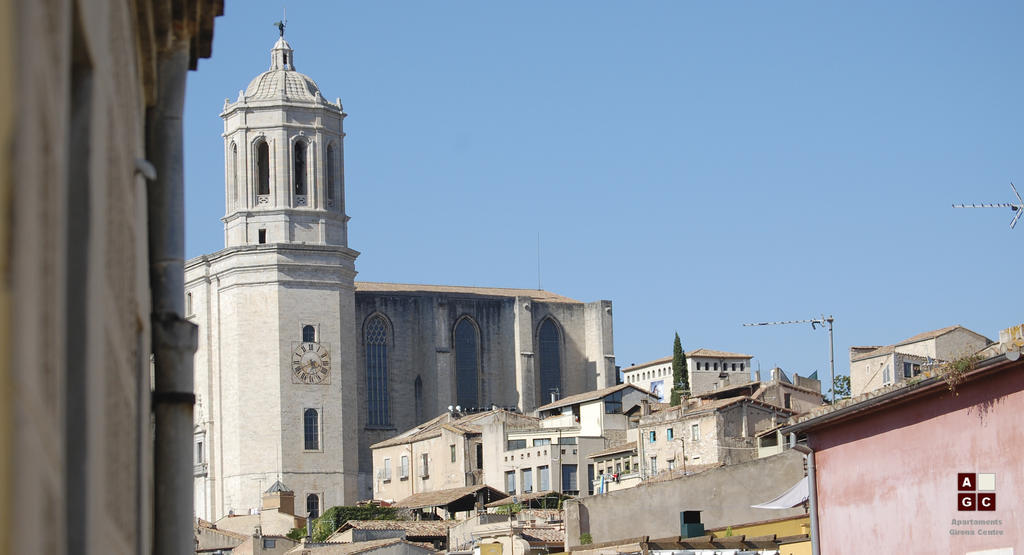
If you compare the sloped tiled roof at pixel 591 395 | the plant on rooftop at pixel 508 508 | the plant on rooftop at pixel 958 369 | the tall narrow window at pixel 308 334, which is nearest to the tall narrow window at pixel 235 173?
the tall narrow window at pixel 308 334

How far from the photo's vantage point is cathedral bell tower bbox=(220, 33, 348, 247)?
71062 mm

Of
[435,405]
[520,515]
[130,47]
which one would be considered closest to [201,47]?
[130,47]

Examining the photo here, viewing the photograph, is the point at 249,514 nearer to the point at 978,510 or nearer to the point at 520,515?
the point at 520,515

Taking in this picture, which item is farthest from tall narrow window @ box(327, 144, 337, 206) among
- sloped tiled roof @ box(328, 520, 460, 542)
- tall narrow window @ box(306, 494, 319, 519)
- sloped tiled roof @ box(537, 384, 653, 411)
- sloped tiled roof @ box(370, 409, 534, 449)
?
sloped tiled roof @ box(328, 520, 460, 542)

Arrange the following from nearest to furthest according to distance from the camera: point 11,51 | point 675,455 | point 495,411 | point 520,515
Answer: point 11,51 < point 520,515 < point 675,455 < point 495,411

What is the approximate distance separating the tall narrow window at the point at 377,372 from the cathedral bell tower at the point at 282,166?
8921 mm

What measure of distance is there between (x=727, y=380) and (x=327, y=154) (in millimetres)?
23892

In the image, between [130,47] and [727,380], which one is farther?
[727,380]

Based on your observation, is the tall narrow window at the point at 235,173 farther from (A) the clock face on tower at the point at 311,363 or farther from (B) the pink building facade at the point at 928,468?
(B) the pink building facade at the point at 928,468

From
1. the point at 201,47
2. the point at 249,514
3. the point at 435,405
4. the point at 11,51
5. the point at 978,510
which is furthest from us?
the point at 435,405

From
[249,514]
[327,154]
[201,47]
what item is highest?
[327,154]

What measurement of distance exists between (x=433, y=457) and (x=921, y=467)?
54.2 m

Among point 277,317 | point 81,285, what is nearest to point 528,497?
point 277,317

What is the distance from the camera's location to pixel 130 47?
502 cm
